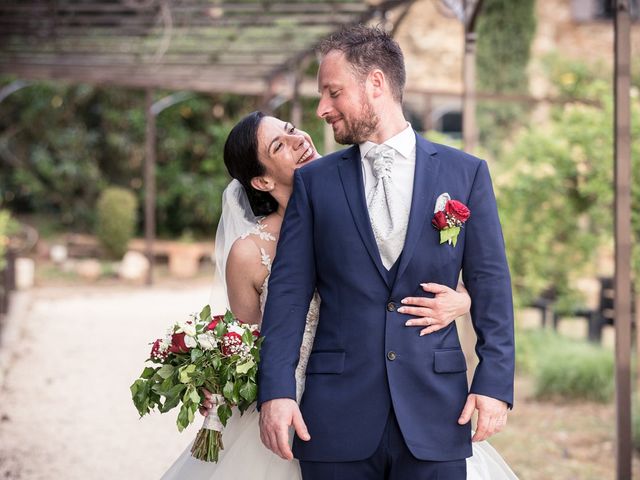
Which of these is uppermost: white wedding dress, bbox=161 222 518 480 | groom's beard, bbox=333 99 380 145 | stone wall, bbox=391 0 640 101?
stone wall, bbox=391 0 640 101

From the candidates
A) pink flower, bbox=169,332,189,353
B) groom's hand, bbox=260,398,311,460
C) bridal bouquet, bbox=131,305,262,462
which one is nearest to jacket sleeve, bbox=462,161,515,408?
groom's hand, bbox=260,398,311,460

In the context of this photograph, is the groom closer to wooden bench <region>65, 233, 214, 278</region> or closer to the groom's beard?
the groom's beard

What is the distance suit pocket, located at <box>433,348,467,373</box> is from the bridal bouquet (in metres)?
0.48

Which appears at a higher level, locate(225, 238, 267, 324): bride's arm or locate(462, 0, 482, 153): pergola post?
locate(462, 0, 482, 153): pergola post

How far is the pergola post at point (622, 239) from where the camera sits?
4.20 meters

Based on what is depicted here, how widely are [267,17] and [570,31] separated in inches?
630

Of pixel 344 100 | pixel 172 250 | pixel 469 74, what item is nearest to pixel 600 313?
pixel 469 74

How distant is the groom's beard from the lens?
2.59 m

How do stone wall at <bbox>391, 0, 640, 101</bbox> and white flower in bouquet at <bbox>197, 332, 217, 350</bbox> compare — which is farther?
stone wall at <bbox>391, 0, 640, 101</bbox>

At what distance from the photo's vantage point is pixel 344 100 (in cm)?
257

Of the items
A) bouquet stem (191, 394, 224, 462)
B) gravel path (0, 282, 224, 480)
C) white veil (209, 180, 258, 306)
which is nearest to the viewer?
bouquet stem (191, 394, 224, 462)

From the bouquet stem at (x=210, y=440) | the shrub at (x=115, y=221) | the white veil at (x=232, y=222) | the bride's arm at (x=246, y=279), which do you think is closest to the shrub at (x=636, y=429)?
the white veil at (x=232, y=222)

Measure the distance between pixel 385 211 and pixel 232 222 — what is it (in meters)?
0.80

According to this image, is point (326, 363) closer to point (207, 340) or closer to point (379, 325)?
point (379, 325)
